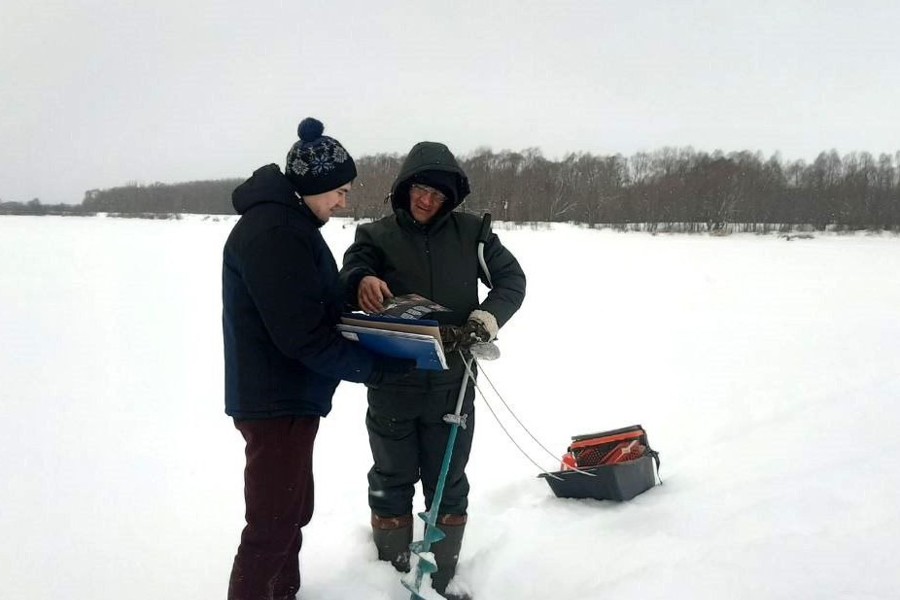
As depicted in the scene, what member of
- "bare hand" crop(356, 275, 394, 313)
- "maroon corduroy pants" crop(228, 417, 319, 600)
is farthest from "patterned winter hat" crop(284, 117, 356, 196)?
"maroon corduroy pants" crop(228, 417, 319, 600)

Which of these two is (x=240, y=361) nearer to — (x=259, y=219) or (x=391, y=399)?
(x=259, y=219)

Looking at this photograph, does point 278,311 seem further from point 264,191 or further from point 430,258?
point 430,258

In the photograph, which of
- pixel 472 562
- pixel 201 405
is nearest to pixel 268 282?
pixel 472 562

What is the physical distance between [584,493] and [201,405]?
3725 millimetres

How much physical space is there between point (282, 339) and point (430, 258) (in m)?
0.76

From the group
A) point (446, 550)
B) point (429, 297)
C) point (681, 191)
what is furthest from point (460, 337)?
point (681, 191)

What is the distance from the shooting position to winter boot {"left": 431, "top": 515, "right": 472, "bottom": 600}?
2322mm

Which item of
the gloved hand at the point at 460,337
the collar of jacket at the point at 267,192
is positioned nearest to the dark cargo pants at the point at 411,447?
the gloved hand at the point at 460,337

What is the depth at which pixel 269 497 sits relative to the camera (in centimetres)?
182

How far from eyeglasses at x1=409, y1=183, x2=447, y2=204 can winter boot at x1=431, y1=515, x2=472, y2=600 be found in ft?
4.28

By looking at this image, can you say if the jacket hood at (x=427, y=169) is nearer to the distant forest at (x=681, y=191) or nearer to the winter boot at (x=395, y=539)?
the winter boot at (x=395, y=539)

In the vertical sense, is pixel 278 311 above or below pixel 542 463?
above

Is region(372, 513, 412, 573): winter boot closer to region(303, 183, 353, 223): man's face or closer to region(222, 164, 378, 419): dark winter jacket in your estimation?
region(222, 164, 378, 419): dark winter jacket

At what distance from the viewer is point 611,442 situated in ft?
10.6
